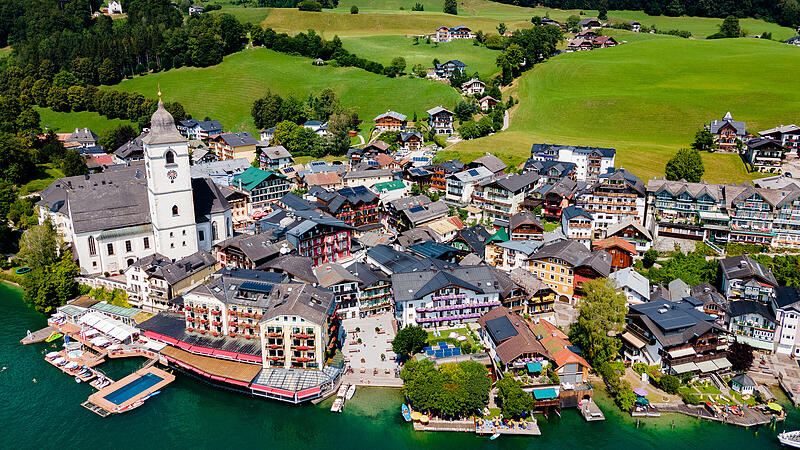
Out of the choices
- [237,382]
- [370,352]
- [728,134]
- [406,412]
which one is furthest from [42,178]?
[728,134]

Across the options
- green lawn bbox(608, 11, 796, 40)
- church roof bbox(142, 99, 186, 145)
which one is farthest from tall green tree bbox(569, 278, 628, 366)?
green lawn bbox(608, 11, 796, 40)

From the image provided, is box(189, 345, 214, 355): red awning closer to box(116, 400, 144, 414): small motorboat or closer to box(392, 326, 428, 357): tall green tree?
box(116, 400, 144, 414): small motorboat

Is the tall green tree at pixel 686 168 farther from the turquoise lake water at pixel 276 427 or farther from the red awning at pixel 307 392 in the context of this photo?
the red awning at pixel 307 392

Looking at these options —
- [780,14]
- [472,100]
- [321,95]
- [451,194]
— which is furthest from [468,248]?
[780,14]

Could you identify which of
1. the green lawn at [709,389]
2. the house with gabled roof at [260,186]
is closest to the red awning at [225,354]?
the house with gabled roof at [260,186]

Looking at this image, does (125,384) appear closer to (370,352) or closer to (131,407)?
(131,407)

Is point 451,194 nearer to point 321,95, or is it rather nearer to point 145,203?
point 145,203
